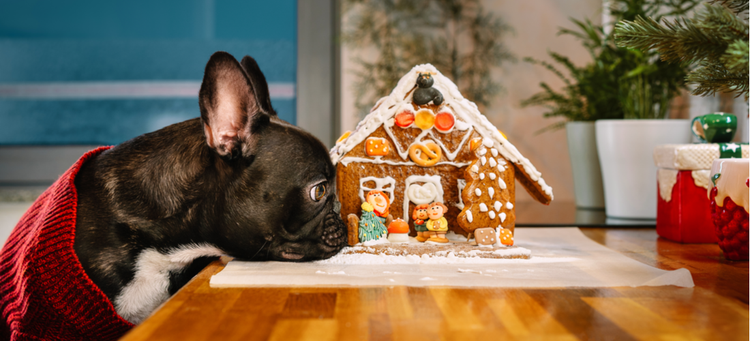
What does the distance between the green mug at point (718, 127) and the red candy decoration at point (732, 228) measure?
0.70ft

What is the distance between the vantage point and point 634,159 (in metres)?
1.36

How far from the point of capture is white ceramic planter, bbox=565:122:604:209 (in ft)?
5.28

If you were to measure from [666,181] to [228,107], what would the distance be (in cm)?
89

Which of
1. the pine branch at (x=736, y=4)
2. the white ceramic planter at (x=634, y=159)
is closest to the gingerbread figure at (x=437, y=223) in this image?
the pine branch at (x=736, y=4)

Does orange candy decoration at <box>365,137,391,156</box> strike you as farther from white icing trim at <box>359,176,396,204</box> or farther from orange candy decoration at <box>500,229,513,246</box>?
orange candy decoration at <box>500,229,513,246</box>

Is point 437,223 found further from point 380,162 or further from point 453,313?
point 453,313

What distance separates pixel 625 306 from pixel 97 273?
71cm

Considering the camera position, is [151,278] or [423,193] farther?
[423,193]

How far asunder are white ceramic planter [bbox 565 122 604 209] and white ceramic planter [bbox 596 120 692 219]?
7.7 inches

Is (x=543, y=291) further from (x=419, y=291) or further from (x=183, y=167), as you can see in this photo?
(x=183, y=167)

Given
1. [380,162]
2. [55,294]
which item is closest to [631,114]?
[380,162]

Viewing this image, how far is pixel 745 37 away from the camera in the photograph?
1.74 feet

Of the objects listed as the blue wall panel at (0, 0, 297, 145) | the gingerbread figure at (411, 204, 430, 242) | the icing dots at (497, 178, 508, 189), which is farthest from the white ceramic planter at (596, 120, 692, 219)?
the blue wall panel at (0, 0, 297, 145)

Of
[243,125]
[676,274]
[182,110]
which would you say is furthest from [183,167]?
[182,110]
